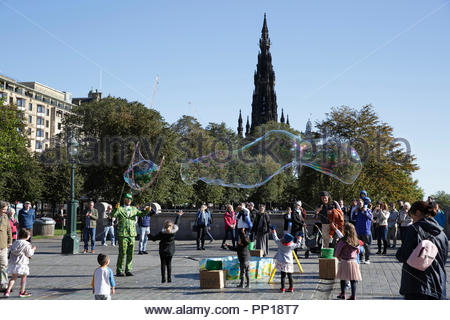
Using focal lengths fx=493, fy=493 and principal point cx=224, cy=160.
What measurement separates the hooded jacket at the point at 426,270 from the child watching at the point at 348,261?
331 cm

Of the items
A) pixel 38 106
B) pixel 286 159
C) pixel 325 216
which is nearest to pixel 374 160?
pixel 286 159

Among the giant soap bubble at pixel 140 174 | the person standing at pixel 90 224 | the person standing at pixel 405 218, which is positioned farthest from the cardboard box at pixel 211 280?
the giant soap bubble at pixel 140 174

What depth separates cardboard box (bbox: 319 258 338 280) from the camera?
464 inches

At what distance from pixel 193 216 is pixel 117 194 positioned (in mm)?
18062

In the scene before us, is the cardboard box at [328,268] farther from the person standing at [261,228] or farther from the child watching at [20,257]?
the child watching at [20,257]

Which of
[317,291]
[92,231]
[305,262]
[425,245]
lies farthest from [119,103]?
[425,245]

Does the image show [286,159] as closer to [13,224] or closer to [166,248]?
[166,248]

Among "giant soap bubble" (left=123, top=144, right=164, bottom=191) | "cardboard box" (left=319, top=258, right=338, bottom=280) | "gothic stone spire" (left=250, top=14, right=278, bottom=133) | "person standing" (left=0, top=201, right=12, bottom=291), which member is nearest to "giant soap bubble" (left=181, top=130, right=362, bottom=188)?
"giant soap bubble" (left=123, top=144, right=164, bottom=191)

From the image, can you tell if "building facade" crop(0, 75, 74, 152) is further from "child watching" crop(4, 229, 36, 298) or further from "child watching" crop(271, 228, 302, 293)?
"child watching" crop(271, 228, 302, 293)

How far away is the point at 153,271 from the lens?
13.5 m

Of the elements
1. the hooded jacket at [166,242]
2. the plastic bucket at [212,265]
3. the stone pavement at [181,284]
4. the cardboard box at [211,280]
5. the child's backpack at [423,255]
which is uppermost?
the child's backpack at [423,255]

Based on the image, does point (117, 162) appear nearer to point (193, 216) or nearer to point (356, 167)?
point (193, 216)

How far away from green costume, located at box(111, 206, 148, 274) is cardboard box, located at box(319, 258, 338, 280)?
454 cm

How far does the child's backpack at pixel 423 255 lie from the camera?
5.47 m
